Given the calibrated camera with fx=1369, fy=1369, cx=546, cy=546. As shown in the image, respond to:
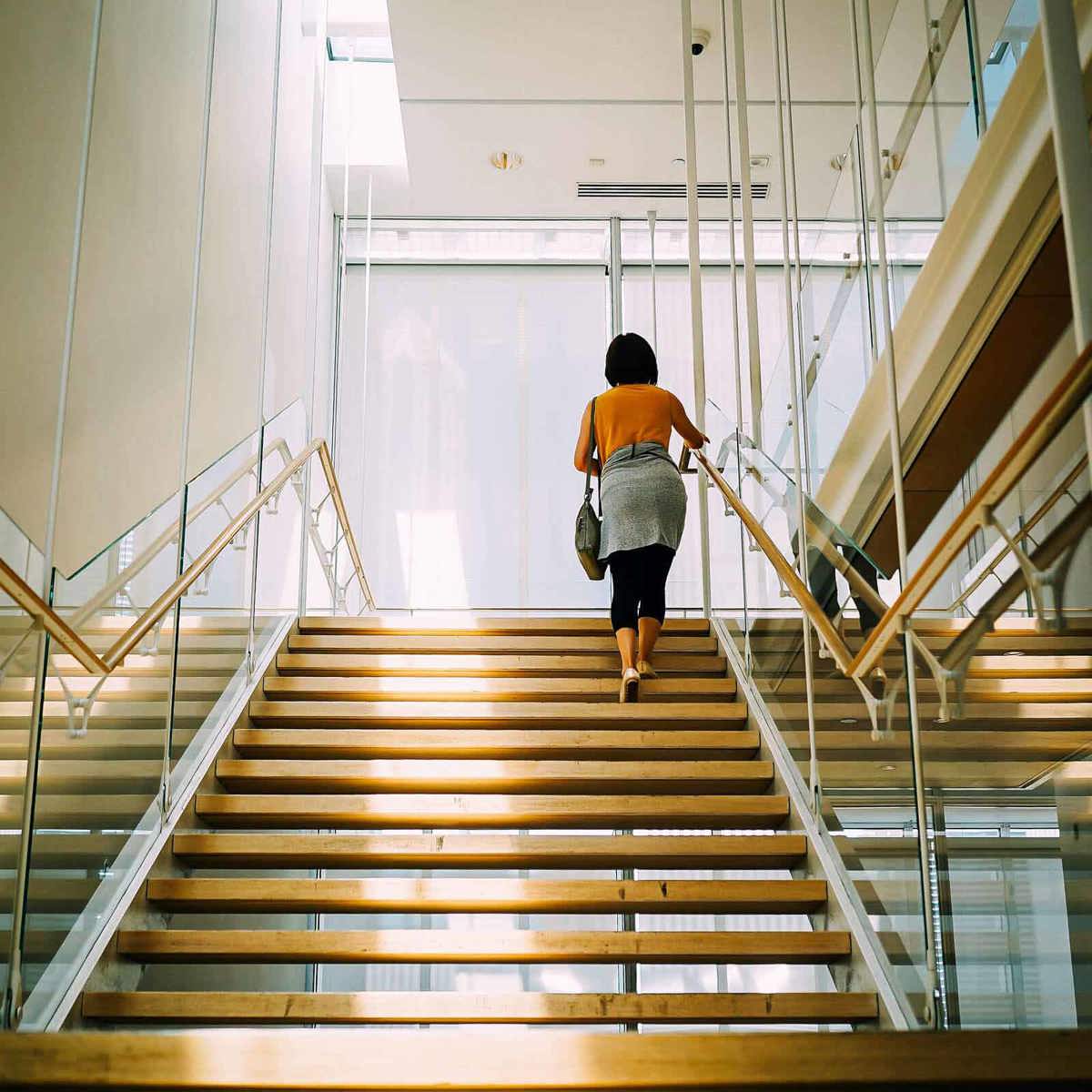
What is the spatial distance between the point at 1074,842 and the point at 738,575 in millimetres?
3071

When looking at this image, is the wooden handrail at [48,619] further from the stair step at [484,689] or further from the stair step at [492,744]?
the stair step at [484,689]

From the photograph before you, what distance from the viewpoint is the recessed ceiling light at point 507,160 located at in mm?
10625

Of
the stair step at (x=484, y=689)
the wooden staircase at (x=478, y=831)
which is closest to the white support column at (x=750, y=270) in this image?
the wooden staircase at (x=478, y=831)

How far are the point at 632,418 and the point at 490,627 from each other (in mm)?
1188

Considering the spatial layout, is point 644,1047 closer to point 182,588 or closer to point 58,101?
point 182,588

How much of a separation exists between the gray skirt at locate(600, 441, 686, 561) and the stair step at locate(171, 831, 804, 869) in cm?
170

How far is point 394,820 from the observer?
454cm

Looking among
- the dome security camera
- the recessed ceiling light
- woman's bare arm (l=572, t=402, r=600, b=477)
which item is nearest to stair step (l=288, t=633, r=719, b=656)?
woman's bare arm (l=572, t=402, r=600, b=477)

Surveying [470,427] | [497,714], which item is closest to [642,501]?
[497,714]

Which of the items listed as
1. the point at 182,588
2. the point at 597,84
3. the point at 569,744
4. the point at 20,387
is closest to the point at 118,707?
the point at 182,588

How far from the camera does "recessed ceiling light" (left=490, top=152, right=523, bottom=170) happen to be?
1062 centimetres

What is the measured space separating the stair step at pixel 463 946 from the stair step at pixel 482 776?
0.97 meters

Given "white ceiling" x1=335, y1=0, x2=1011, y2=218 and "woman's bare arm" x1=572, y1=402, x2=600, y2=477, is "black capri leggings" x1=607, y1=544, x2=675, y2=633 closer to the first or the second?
"woman's bare arm" x1=572, y1=402, x2=600, y2=477

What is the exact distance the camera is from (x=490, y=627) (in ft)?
21.0
